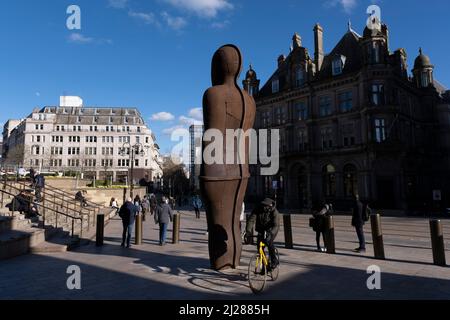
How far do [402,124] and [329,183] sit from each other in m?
9.55

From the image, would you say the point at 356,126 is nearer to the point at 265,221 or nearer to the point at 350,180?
the point at 350,180

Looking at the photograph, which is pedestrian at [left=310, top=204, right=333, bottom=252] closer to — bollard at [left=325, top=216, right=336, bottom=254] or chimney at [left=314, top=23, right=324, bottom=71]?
bollard at [left=325, top=216, right=336, bottom=254]

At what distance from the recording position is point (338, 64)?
126 feet

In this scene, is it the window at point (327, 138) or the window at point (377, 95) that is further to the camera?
the window at point (327, 138)

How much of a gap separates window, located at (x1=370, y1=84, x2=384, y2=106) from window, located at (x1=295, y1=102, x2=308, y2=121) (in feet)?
26.2

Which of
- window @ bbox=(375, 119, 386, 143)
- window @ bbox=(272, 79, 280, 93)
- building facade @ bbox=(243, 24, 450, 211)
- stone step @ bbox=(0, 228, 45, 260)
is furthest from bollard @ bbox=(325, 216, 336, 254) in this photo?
window @ bbox=(272, 79, 280, 93)

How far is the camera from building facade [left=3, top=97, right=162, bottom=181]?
273 ft

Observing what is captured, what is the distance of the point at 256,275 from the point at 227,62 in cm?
532

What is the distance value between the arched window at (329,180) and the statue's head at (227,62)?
30.3 meters

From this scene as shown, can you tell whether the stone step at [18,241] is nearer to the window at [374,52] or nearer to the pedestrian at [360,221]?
the pedestrian at [360,221]

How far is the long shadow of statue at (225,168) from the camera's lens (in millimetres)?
8547
